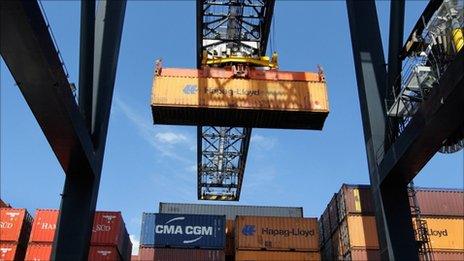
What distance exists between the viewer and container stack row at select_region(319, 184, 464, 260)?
20.1 meters

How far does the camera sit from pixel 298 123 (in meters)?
18.8

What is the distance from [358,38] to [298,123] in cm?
390

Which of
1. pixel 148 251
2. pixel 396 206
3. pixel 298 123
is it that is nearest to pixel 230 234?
pixel 148 251

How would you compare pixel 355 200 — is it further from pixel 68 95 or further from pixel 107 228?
pixel 68 95

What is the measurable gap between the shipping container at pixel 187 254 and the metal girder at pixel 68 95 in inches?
236

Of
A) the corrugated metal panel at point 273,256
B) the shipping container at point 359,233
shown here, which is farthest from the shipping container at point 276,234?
the shipping container at point 359,233

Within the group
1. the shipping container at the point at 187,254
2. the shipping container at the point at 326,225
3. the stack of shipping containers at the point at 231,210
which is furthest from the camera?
the stack of shipping containers at the point at 231,210

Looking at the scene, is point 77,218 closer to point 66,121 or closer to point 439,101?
point 66,121

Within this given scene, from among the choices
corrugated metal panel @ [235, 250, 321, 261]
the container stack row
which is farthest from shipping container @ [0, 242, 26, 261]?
the container stack row

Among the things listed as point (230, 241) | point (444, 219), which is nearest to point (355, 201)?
point (444, 219)

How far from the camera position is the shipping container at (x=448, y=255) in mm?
20078

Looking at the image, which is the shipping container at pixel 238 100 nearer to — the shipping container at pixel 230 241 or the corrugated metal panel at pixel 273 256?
the corrugated metal panel at pixel 273 256

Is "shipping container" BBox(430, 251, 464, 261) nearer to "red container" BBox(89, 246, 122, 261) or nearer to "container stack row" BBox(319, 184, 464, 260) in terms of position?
"container stack row" BBox(319, 184, 464, 260)

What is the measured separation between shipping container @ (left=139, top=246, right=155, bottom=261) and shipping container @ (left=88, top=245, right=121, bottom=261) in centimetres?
114
